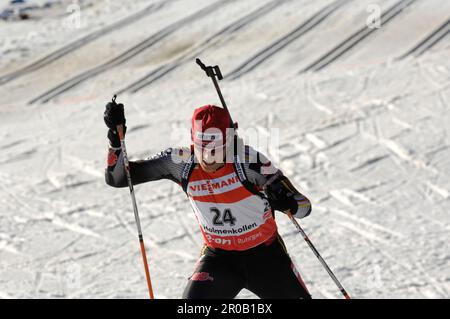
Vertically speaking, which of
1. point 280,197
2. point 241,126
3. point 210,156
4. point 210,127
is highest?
point 241,126

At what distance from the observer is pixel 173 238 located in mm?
9227

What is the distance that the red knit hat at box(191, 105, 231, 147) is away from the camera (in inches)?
177

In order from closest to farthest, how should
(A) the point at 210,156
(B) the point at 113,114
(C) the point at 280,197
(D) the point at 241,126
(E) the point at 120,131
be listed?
1. (C) the point at 280,197
2. (A) the point at 210,156
3. (B) the point at 113,114
4. (E) the point at 120,131
5. (D) the point at 241,126

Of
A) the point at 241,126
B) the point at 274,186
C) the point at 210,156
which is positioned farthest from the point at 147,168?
the point at 241,126

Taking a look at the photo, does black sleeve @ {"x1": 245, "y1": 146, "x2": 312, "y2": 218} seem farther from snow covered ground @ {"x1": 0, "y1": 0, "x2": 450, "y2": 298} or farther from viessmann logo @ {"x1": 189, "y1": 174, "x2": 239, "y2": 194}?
snow covered ground @ {"x1": 0, "y1": 0, "x2": 450, "y2": 298}

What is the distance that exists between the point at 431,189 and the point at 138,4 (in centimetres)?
1472

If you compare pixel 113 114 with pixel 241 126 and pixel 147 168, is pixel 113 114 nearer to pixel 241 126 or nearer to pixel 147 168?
pixel 147 168

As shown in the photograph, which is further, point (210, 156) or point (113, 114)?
point (113, 114)

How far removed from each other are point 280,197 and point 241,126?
26.9 feet

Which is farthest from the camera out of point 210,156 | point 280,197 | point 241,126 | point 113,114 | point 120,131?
point 241,126

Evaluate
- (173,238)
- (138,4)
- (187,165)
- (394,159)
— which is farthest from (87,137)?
(138,4)

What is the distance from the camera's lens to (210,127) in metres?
4.49

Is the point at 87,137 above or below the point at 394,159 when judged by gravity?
above

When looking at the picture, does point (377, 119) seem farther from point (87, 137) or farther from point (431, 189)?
point (87, 137)
